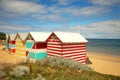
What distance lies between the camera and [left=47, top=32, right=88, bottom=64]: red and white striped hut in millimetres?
17578

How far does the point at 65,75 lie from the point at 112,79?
2.81 meters

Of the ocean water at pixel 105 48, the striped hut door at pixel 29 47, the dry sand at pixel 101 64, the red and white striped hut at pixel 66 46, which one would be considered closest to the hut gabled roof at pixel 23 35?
the striped hut door at pixel 29 47

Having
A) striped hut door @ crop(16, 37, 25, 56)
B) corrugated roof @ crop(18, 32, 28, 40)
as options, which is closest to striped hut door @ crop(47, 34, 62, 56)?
corrugated roof @ crop(18, 32, 28, 40)

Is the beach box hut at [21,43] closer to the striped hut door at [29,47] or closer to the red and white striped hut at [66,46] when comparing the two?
the striped hut door at [29,47]

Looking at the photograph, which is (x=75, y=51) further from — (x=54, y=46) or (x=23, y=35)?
(x=23, y=35)

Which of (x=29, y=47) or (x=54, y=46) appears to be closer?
(x=54, y=46)

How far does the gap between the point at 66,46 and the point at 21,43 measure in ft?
32.5

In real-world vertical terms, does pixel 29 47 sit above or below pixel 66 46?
below

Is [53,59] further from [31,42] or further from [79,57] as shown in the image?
[31,42]

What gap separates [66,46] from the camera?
1773cm

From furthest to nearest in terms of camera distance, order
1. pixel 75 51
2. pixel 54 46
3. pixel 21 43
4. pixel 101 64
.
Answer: pixel 21 43, pixel 101 64, pixel 75 51, pixel 54 46

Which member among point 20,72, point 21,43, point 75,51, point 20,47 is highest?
point 21,43

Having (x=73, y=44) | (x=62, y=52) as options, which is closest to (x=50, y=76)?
(x=62, y=52)

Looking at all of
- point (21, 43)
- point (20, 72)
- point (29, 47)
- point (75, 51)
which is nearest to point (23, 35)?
point (21, 43)
